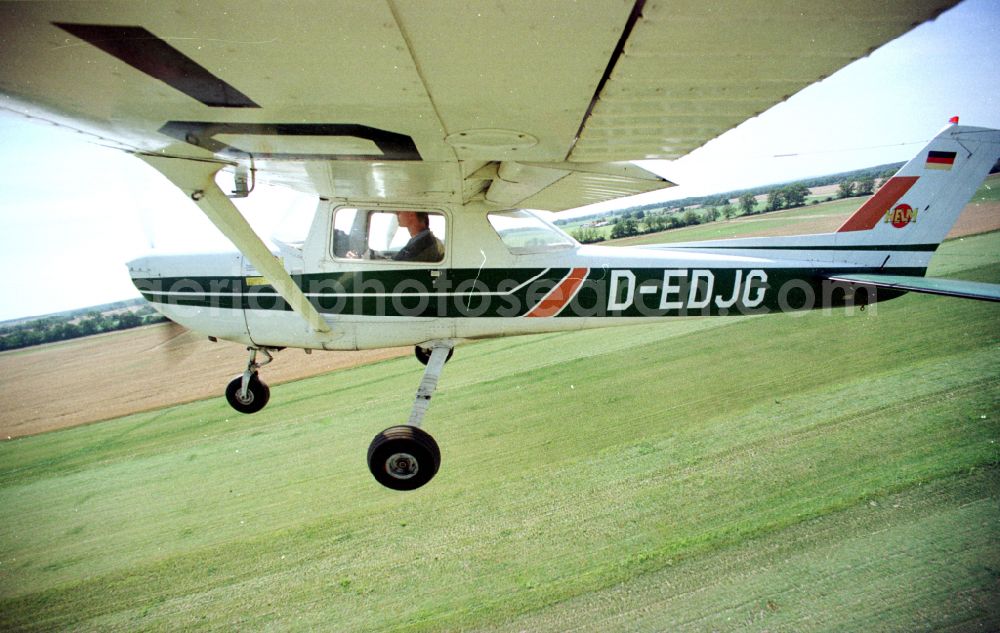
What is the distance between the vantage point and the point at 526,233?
373 cm

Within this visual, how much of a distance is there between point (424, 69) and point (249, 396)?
414 centimetres

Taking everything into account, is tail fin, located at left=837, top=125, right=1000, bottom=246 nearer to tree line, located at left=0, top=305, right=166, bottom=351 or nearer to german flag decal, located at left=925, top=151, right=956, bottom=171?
german flag decal, located at left=925, top=151, right=956, bottom=171

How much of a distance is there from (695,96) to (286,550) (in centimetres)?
309

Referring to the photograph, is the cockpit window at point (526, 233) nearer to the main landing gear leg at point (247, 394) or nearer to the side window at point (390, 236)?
the side window at point (390, 236)

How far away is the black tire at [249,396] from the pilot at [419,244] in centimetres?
210

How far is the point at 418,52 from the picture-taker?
3.57 feet

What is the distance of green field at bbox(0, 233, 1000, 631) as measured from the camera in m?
2.10

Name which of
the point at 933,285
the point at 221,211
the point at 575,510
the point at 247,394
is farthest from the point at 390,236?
the point at 933,285

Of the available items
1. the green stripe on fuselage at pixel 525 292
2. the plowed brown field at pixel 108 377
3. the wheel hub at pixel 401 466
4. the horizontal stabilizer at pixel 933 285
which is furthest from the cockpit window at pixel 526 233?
the plowed brown field at pixel 108 377

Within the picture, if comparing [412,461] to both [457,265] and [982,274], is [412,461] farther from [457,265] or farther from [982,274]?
[982,274]

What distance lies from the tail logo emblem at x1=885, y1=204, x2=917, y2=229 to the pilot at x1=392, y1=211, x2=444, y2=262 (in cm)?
409

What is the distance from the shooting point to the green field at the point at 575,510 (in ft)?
6.88

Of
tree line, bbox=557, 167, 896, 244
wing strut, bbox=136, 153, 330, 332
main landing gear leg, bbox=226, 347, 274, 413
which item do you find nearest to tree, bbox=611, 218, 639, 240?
tree line, bbox=557, 167, 896, 244

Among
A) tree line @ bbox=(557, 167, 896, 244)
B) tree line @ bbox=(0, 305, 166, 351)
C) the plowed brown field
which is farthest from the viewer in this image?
→ tree line @ bbox=(557, 167, 896, 244)
